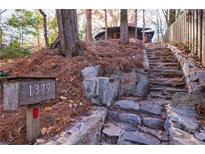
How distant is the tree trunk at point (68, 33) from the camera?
115 inches

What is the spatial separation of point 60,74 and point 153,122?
1.13 meters

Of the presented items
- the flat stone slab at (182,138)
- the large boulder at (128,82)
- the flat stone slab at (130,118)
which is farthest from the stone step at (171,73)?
the flat stone slab at (182,138)

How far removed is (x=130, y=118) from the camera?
→ 241 cm

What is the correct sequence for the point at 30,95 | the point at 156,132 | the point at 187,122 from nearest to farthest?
the point at 30,95 → the point at 187,122 → the point at 156,132

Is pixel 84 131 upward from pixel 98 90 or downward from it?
downward

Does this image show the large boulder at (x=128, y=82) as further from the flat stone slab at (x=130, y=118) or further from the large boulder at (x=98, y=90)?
the flat stone slab at (x=130, y=118)

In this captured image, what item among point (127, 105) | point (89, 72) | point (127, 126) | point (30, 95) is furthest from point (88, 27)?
point (30, 95)

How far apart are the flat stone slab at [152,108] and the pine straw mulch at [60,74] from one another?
0.58m

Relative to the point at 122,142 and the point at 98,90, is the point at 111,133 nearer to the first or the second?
the point at 122,142

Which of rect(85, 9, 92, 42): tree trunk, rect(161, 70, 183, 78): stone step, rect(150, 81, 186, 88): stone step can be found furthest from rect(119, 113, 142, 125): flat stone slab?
rect(85, 9, 92, 42): tree trunk

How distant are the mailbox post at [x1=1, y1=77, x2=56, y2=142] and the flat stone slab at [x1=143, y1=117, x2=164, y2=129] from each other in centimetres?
96
